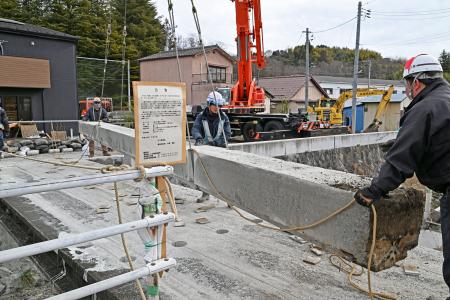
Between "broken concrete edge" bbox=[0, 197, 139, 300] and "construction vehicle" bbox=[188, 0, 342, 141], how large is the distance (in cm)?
1104

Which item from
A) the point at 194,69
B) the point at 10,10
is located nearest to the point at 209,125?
the point at 194,69

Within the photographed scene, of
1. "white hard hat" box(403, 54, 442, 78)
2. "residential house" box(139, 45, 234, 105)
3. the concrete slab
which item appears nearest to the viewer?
"white hard hat" box(403, 54, 442, 78)

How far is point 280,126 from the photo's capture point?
1603 centimetres

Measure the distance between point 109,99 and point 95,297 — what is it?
24.0 metres

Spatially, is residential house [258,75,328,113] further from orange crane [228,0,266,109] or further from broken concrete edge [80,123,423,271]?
broken concrete edge [80,123,423,271]

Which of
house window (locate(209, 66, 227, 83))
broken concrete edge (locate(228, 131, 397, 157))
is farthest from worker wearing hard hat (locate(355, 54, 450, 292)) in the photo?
house window (locate(209, 66, 227, 83))

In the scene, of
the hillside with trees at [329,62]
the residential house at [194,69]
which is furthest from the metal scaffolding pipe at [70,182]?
the hillside with trees at [329,62]

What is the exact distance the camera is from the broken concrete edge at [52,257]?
3.01 metres

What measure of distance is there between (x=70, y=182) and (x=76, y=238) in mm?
337

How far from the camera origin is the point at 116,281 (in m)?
2.30

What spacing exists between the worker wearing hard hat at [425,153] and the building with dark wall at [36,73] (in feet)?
60.9

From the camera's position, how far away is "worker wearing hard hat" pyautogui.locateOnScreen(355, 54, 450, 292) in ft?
7.78

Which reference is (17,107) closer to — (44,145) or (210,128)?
(44,145)

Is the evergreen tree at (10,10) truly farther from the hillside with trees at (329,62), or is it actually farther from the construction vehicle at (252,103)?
the hillside with trees at (329,62)
